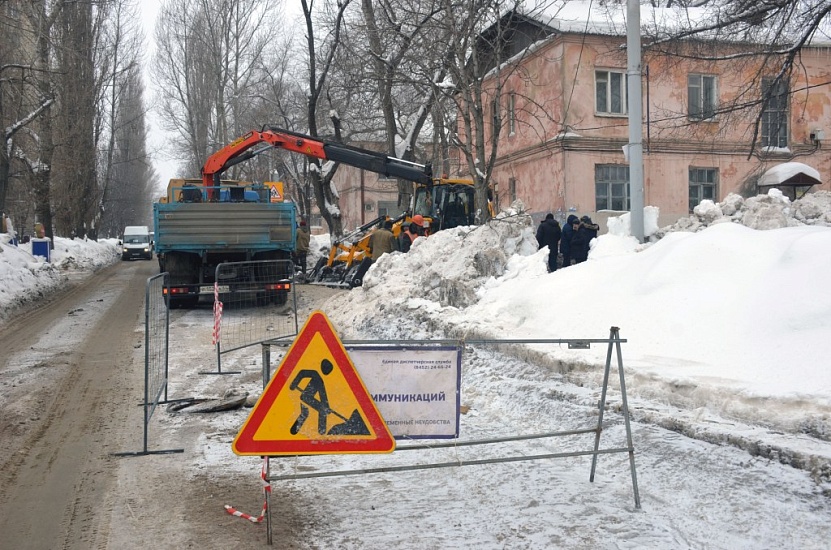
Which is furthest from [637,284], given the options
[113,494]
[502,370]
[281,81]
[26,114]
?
[281,81]

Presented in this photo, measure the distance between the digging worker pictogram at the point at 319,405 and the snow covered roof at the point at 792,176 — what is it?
20958 millimetres

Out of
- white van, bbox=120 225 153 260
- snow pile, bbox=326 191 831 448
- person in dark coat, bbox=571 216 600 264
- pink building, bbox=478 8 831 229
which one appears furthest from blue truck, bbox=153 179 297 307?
white van, bbox=120 225 153 260

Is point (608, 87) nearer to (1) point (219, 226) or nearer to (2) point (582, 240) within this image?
(2) point (582, 240)

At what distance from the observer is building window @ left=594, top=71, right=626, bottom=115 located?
2538 centimetres

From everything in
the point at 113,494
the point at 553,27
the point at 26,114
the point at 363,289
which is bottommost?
the point at 113,494

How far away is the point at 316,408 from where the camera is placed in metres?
4.63

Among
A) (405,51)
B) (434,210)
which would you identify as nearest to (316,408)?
(405,51)

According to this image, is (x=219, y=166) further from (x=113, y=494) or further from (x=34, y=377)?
(x=113, y=494)

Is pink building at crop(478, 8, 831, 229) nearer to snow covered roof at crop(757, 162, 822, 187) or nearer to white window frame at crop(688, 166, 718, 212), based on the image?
white window frame at crop(688, 166, 718, 212)

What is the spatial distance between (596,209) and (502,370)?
1747cm

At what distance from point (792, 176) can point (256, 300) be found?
15.9 meters

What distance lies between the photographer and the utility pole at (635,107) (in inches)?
464

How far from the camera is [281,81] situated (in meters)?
44.1

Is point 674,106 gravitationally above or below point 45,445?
above
